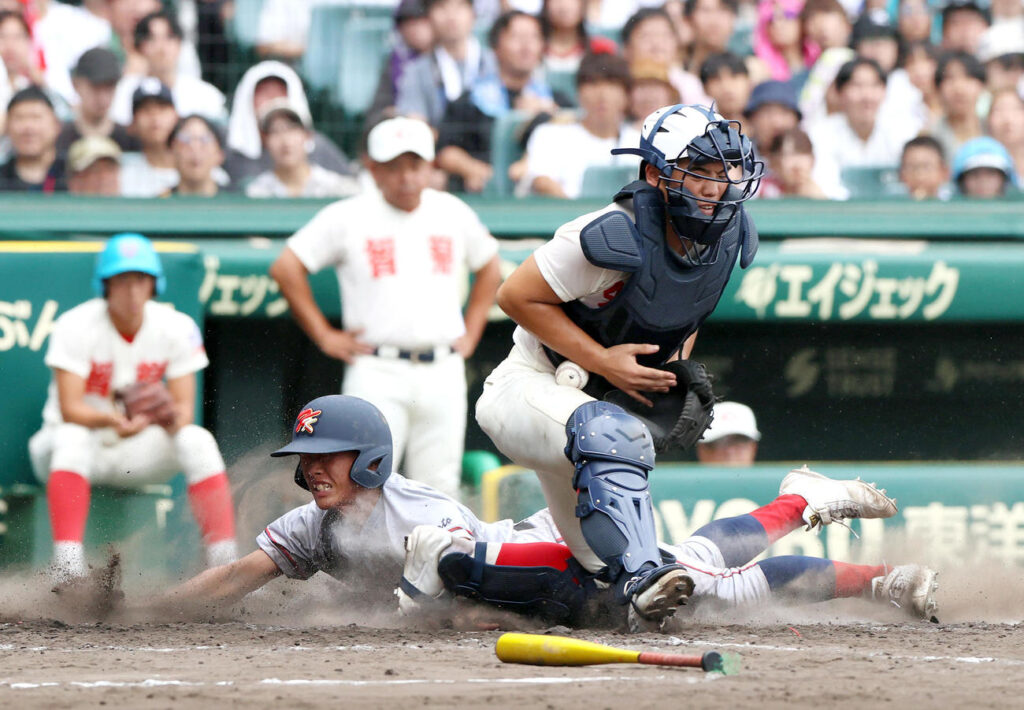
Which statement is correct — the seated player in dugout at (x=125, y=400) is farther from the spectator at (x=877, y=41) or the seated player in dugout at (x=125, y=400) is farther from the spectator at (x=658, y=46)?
the spectator at (x=877, y=41)

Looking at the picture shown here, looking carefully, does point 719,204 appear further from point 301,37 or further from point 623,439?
point 301,37

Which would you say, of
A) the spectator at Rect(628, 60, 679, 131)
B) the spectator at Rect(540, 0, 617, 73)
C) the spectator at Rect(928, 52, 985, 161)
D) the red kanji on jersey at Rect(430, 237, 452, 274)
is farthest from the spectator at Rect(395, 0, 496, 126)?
the spectator at Rect(928, 52, 985, 161)

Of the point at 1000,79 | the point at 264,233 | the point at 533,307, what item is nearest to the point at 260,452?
the point at 264,233

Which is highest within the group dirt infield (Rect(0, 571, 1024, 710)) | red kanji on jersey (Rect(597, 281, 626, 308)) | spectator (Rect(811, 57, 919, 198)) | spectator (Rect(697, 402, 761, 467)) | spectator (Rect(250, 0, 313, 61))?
spectator (Rect(250, 0, 313, 61))

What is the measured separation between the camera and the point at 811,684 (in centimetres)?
355

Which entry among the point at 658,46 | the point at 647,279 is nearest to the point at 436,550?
the point at 647,279

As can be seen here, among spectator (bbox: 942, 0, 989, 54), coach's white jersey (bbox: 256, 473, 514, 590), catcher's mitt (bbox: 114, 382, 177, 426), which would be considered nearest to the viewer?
coach's white jersey (bbox: 256, 473, 514, 590)

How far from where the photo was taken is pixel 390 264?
6.87 meters

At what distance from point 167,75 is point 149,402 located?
2142 mm

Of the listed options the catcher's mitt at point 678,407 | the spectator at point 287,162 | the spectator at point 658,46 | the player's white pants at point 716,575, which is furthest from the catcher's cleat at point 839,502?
the spectator at point 658,46

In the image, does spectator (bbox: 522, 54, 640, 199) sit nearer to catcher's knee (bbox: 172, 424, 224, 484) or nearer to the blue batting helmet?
the blue batting helmet

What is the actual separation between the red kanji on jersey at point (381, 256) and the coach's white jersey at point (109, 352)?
89 centimetres

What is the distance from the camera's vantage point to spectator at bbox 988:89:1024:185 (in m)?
8.43

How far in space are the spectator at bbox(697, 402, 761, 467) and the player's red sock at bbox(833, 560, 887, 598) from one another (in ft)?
6.69
